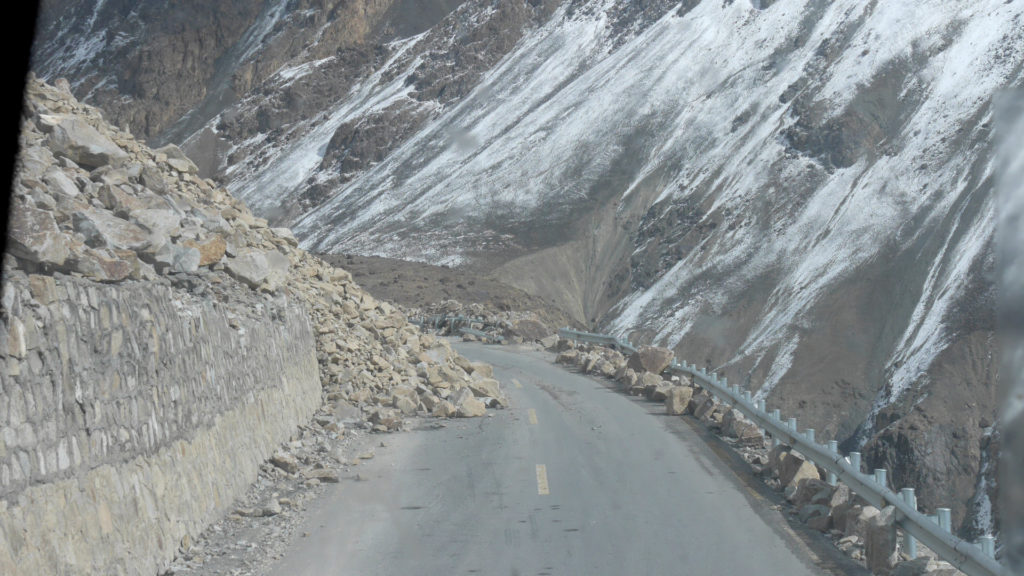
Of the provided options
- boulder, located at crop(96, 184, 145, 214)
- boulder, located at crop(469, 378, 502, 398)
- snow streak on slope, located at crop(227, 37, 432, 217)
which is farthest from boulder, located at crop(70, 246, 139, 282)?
snow streak on slope, located at crop(227, 37, 432, 217)

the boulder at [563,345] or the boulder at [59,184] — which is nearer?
the boulder at [59,184]

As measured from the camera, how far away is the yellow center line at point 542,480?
12.0 m

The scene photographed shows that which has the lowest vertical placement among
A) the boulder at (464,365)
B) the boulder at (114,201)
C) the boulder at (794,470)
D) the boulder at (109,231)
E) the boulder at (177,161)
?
the boulder at (794,470)

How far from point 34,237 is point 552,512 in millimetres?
6021

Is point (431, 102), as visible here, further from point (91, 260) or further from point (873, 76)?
point (91, 260)

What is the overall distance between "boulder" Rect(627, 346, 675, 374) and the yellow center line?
9.95 meters

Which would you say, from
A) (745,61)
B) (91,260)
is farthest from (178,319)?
(745,61)

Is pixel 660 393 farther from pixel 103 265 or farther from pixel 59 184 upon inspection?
pixel 103 265

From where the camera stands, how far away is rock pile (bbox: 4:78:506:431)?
874cm

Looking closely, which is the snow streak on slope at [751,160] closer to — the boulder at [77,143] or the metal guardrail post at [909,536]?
the metal guardrail post at [909,536]

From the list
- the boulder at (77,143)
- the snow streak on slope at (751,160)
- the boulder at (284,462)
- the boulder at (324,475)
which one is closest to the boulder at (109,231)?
the boulder at (77,143)

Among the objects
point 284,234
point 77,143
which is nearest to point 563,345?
point 284,234

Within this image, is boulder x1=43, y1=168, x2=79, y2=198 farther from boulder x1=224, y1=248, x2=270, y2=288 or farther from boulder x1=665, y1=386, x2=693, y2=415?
boulder x1=665, y1=386, x2=693, y2=415

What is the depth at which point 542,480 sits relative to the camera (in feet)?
41.6
